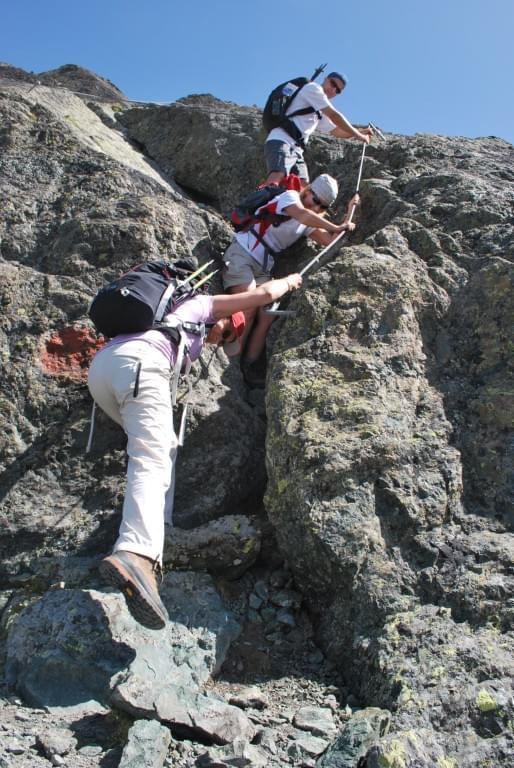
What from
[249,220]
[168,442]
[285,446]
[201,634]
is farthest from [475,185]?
[201,634]

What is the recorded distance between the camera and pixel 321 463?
20.5 ft

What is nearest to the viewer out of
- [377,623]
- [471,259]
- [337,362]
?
[377,623]

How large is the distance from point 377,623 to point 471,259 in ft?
14.5

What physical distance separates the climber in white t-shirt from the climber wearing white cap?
0.96m

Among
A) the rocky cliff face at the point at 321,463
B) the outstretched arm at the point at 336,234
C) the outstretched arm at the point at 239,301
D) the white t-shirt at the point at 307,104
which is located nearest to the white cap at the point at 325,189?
the outstretched arm at the point at 336,234

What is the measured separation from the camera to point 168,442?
5805 millimetres

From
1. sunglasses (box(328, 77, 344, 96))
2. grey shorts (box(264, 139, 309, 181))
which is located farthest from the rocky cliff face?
sunglasses (box(328, 77, 344, 96))

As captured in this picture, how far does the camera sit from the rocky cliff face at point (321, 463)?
5.09m

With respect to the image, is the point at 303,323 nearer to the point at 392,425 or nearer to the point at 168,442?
the point at 392,425

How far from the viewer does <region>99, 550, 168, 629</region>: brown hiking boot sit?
4934 mm

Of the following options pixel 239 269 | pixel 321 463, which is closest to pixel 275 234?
pixel 239 269

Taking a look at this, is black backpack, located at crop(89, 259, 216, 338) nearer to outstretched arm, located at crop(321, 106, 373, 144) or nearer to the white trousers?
the white trousers

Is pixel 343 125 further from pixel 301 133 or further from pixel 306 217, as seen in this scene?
pixel 306 217

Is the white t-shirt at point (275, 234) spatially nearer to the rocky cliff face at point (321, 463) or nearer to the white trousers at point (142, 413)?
the rocky cliff face at point (321, 463)
